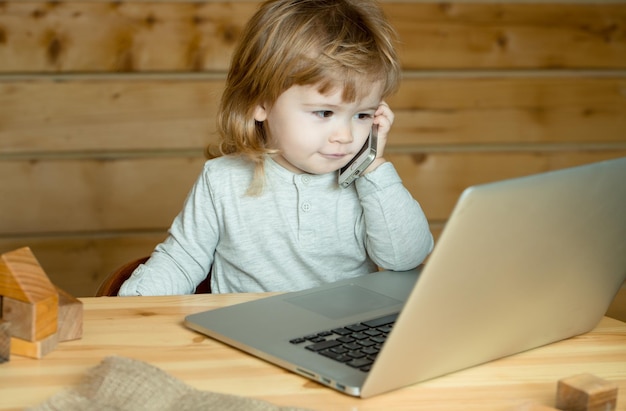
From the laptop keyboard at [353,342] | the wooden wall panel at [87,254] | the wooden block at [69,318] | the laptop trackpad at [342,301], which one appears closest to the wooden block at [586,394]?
the laptop keyboard at [353,342]

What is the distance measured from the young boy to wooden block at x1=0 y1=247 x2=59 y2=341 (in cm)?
41

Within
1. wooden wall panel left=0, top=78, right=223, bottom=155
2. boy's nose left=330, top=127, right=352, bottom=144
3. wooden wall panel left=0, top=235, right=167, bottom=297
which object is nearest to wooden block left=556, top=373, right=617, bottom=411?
boy's nose left=330, top=127, right=352, bottom=144

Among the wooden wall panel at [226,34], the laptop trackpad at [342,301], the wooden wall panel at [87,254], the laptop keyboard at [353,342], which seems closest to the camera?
the laptop keyboard at [353,342]

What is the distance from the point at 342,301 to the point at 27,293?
0.41 metres

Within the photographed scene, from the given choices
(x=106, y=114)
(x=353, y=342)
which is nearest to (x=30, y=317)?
(x=353, y=342)

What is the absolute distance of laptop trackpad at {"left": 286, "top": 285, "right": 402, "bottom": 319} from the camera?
1.12 metres

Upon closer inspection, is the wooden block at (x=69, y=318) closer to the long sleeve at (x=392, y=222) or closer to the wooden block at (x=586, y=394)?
the wooden block at (x=586, y=394)

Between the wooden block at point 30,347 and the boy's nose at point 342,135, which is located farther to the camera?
the boy's nose at point 342,135

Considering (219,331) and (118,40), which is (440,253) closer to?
(219,331)

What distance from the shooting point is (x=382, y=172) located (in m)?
1.54

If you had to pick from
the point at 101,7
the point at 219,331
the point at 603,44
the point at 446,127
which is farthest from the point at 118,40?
the point at 219,331

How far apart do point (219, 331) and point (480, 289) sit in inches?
12.9

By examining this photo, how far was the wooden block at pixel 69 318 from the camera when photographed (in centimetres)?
100

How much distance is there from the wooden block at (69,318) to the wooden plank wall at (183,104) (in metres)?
1.73
